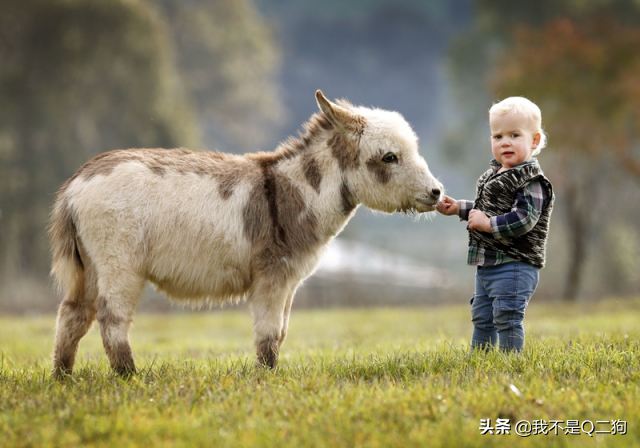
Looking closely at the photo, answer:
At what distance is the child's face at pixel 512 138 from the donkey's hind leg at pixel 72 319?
3.55 m

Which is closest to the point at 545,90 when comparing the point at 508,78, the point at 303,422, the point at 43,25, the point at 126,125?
the point at 508,78

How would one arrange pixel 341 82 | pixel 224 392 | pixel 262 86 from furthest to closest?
pixel 341 82 → pixel 262 86 → pixel 224 392

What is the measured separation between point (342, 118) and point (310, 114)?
16.5 m

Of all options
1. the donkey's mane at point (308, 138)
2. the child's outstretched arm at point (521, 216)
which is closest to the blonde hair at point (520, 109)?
the child's outstretched arm at point (521, 216)

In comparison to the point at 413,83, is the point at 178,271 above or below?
below

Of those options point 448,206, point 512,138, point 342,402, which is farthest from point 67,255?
point 512,138

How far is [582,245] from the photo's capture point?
1795 centimetres

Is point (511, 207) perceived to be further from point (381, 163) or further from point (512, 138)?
point (381, 163)

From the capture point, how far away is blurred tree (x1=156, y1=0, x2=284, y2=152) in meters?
26.6

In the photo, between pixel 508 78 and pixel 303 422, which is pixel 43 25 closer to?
pixel 508 78

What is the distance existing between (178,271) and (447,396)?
249 cm

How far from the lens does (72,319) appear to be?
5.06 meters

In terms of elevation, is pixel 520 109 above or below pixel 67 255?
above

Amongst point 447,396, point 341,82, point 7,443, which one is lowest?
point 7,443
